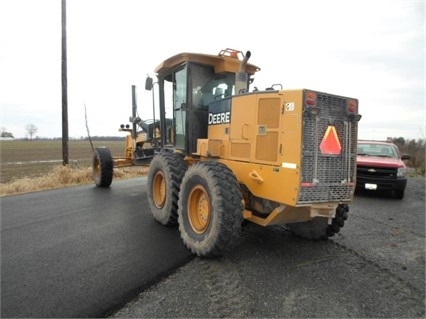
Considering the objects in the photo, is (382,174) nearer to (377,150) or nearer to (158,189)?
(377,150)

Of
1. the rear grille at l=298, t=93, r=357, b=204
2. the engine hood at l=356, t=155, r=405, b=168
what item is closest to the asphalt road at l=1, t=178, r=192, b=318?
the rear grille at l=298, t=93, r=357, b=204

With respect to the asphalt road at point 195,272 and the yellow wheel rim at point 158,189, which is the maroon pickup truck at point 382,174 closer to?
the asphalt road at point 195,272

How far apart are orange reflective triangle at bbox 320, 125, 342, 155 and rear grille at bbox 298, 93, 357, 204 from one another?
0.05 m

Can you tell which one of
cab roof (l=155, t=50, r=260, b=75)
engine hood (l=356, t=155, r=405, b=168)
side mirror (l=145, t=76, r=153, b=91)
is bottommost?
engine hood (l=356, t=155, r=405, b=168)

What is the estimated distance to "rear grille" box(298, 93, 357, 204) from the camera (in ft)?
13.7

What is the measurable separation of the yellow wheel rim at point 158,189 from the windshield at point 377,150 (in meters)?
7.74

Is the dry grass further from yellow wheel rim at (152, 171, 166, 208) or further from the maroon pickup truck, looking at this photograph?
the maroon pickup truck

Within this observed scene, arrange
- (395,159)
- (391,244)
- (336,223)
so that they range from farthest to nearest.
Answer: (395,159) < (391,244) < (336,223)

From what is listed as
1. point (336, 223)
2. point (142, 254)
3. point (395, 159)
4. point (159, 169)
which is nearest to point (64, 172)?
point (159, 169)

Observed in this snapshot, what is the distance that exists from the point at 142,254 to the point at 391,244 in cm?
398

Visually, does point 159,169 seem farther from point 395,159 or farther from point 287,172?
point 395,159

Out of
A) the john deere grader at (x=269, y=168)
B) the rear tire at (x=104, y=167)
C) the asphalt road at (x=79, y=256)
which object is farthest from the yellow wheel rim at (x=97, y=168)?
the john deere grader at (x=269, y=168)

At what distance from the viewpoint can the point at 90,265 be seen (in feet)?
14.2

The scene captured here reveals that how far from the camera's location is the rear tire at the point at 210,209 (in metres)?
4.26
